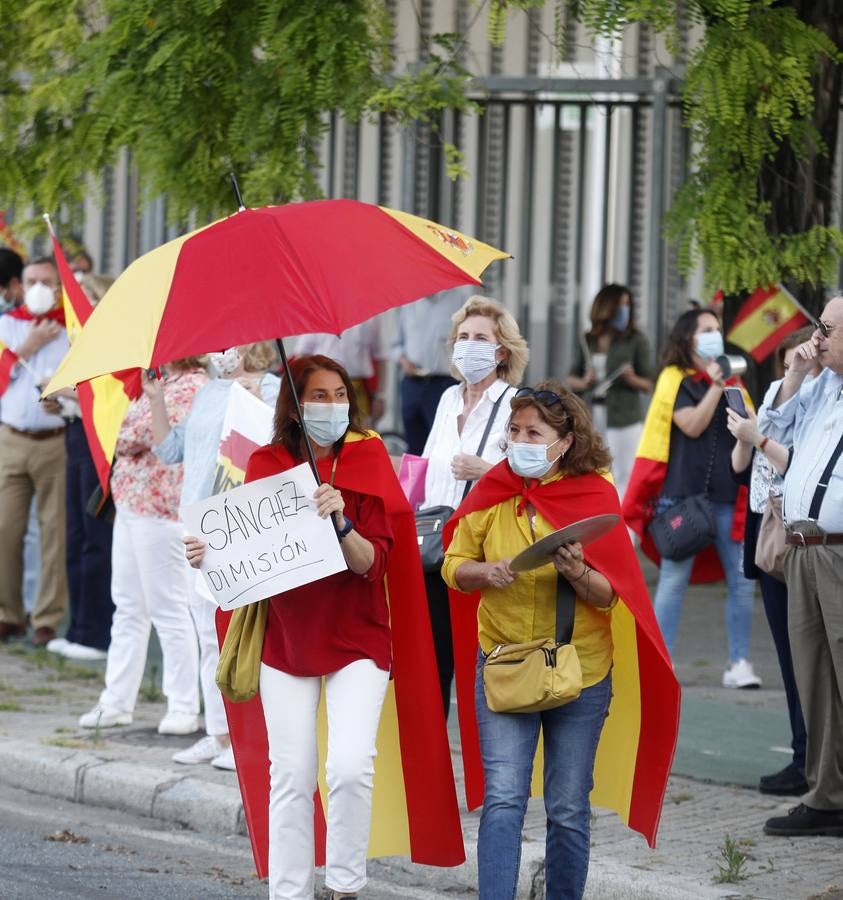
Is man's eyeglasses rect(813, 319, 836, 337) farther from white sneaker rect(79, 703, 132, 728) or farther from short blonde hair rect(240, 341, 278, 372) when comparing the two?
white sneaker rect(79, 703, 132, 728)

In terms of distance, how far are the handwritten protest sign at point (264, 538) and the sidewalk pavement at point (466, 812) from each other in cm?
157

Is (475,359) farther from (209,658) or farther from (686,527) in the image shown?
(686,527)

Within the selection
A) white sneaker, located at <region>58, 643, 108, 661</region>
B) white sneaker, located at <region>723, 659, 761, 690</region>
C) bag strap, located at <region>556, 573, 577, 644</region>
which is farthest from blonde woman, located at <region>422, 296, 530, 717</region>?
white sneaker, located at <region>58, 643, 108, 661</region>

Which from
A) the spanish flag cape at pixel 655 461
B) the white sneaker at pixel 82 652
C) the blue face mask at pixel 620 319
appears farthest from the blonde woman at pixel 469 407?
the blue face mask at pixel 620 319

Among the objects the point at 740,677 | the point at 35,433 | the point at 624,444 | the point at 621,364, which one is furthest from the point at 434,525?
the point at 624,444

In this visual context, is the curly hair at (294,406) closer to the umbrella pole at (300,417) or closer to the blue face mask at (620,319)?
the umbrella pole at (300,417)

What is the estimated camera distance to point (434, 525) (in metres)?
6.23

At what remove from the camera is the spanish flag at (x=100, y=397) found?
7762 millimetres

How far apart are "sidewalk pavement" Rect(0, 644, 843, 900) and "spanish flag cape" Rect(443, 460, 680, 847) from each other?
43 centimetres

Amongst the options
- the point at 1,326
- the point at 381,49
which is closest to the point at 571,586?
the point at 381,49

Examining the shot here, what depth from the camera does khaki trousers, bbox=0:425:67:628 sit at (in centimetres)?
Answer: 1037

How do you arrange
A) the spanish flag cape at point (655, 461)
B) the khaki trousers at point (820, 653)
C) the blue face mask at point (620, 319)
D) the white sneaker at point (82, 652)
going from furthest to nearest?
1. the blue face mask at point (620, 319)
2. the white sneaker at point (82, 652)
3. the spanish flag cape at point (655, 461)
4. the khaki trousers at point (820, 653)

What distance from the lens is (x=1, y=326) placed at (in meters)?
10.3

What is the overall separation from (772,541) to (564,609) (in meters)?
1.91
